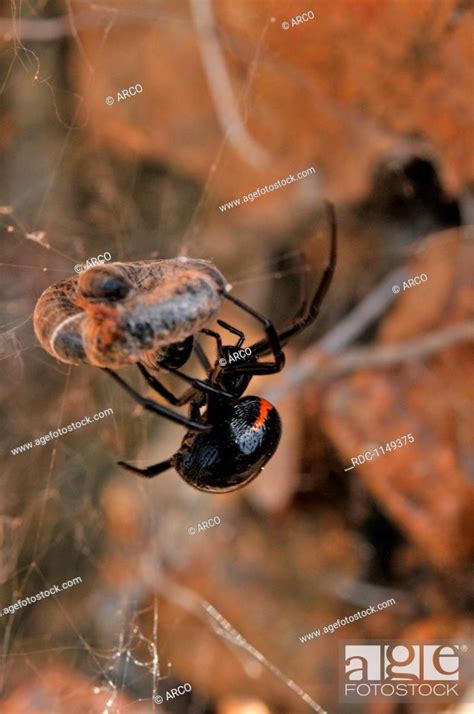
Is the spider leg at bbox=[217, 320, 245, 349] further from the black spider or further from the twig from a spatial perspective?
the twig

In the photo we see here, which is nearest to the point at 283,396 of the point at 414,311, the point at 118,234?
the point at 414,311

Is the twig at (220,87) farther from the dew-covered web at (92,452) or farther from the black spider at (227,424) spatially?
the black spider at (227,424)

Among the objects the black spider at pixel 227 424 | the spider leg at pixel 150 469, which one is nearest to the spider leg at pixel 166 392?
the black spider at pixel 227 424

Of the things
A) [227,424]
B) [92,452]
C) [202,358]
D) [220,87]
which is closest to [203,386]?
[227,424]

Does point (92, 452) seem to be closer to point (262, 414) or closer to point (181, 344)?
point (262, 414)

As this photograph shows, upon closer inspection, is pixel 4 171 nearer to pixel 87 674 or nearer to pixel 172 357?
pixel 172 357

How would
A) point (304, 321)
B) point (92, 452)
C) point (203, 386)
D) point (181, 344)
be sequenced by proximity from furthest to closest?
1. point (92, 452)
2. point (304, 321)
3. point (203, 386)
4. point (181, 344)

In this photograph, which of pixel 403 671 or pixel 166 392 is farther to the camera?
pixel 403 671
